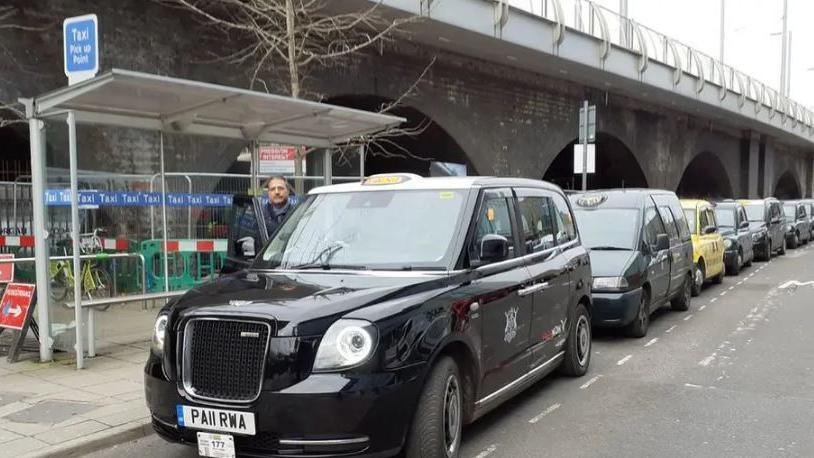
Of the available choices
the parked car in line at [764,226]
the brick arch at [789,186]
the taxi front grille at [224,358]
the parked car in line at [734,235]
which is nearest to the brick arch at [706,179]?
the brick arch at [789,186]

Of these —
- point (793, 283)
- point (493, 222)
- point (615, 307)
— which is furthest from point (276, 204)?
point (793, 283)

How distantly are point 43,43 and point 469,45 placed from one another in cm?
1075

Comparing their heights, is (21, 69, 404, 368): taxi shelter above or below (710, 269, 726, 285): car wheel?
above

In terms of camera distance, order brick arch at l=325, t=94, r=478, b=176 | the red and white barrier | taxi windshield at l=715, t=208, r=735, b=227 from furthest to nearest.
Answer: brick arch at l=325, t=94, r=478, b=176
taxi windshield at l=715, t=208, r=735, b=227
the red and white barrier

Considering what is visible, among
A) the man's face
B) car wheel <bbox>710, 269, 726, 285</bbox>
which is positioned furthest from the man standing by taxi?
car wheel <bbox>710, 269, 726, 285</bbox>

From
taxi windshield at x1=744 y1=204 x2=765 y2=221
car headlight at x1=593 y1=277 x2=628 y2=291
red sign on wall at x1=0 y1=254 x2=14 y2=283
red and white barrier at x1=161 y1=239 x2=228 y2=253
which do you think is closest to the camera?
red sign on wall at x1=0 y1=254 x2=14 y2=283

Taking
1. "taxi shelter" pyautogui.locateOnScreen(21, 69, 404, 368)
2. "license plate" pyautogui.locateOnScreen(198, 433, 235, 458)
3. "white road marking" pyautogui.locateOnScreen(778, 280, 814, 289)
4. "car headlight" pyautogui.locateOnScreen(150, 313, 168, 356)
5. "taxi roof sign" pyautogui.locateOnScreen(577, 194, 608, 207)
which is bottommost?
"white road marking" pyautogui.locateOnScreen(778, 280, 814, 289)

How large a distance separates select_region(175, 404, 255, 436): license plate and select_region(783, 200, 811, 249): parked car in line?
27174 millimetres

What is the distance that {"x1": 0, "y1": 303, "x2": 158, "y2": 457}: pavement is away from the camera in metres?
5.03

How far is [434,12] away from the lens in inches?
609

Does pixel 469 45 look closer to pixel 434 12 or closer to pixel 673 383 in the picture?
pixel 434 12

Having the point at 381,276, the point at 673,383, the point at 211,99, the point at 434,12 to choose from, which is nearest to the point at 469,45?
the point at 434,12

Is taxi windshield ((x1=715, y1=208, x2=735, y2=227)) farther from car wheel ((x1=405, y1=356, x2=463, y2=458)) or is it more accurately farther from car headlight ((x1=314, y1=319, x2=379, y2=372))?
car headlight ((x1=314, y1=319, x2=379, y2=372))

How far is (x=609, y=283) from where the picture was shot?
872cm
